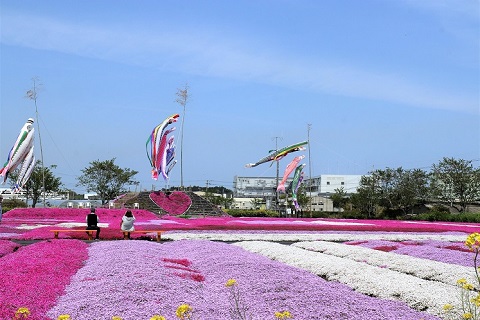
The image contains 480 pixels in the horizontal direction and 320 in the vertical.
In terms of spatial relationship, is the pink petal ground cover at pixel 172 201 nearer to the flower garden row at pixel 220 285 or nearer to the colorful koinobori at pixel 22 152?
the colorful koinobori at pixel 22 152

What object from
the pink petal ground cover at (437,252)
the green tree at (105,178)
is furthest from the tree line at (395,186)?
the pink petal ground cover at (437,252)

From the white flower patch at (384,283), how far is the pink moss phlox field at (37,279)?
6.35m

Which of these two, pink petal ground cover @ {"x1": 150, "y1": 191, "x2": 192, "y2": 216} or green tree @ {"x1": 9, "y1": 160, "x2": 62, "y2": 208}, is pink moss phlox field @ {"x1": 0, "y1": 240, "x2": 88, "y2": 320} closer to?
pink petal ground cover @ {"x1": 150, "y1": 191, "x2": 192, "y2": 216}

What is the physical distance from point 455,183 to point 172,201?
3862 centimetres

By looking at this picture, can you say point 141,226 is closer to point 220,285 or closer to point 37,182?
point 220,285

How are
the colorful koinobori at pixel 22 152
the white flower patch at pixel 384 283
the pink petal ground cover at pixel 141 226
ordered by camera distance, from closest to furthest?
1. the white flower patch at pixel 384 283
2. the pink petal ground cover at pixel 141 226
3. the colorful koinobori at pixel 22 152

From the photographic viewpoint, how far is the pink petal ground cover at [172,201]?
187 feet

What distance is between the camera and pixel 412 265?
15.8 meters

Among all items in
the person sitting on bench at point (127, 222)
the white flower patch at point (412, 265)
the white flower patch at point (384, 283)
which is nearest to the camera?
the white flower patch at point (384, 283)

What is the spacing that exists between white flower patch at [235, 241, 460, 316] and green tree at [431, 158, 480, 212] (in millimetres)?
60903

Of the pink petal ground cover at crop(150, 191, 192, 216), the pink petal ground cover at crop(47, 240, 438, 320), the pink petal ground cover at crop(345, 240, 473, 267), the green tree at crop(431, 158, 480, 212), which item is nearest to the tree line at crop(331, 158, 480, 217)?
the green tree at crop(431, 158, 480, 212)

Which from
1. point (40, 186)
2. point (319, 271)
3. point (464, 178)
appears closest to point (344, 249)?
point (319, 271)

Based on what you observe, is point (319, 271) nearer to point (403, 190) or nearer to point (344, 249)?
point (344, 249)

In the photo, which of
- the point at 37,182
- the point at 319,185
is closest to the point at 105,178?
the point at 37,182
